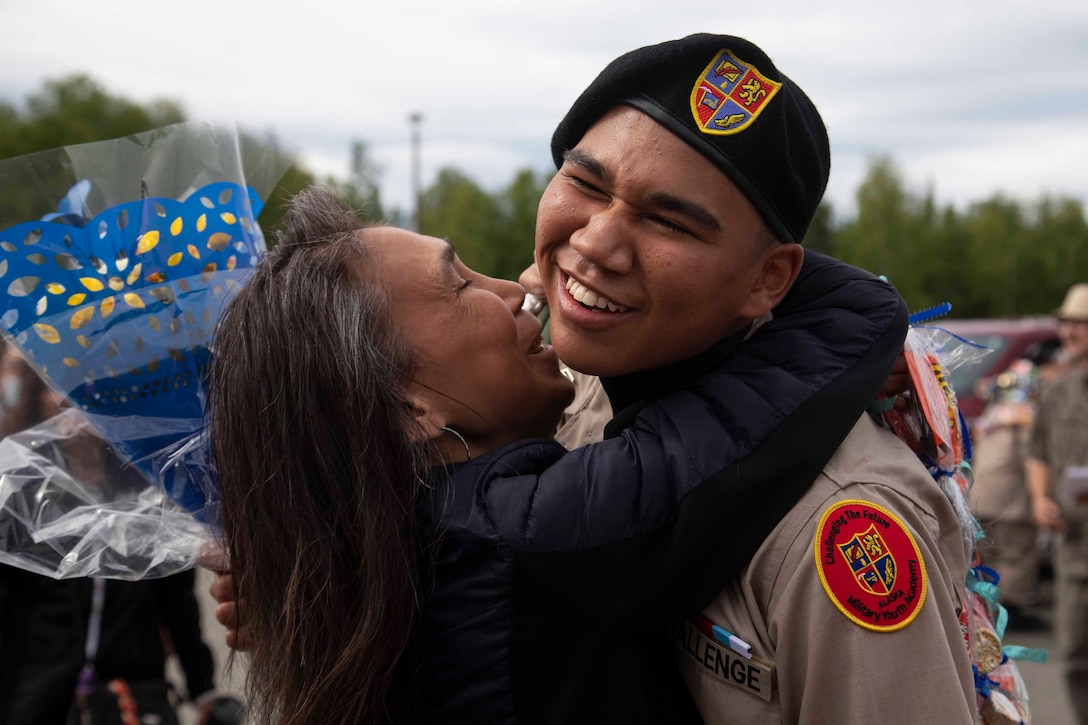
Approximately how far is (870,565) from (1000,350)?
877 cm

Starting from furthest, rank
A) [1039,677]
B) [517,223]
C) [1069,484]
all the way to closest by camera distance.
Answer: [517,223] < [1039,677] < [1069,484]

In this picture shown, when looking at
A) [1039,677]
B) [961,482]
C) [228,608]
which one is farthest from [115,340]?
[1039,677]

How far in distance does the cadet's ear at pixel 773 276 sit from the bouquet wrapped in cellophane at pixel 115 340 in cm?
108

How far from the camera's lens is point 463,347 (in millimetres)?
1718

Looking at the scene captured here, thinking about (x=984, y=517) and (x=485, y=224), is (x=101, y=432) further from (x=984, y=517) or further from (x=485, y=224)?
(x=485, y=224)

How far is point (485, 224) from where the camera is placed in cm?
4638

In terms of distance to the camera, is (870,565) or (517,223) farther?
(517,223)

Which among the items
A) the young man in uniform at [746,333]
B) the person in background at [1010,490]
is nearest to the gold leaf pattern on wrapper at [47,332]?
the young man in uniform at [746,333]

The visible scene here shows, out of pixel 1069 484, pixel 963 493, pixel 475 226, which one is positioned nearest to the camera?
pixel 963 493

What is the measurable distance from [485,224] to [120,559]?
1772 inches

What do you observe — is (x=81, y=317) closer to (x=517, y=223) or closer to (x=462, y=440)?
(x=462, y=440)

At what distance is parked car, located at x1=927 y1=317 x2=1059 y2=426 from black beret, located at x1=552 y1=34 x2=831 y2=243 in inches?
305

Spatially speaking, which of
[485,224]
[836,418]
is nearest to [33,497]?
[836,418]

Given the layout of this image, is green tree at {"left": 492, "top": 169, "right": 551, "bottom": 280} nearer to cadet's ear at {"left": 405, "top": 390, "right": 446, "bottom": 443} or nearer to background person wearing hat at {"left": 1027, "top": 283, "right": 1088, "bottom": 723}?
background person wearing hat at {"left": 1027, "top": 283, "right": 1088, "bottom": 723}
